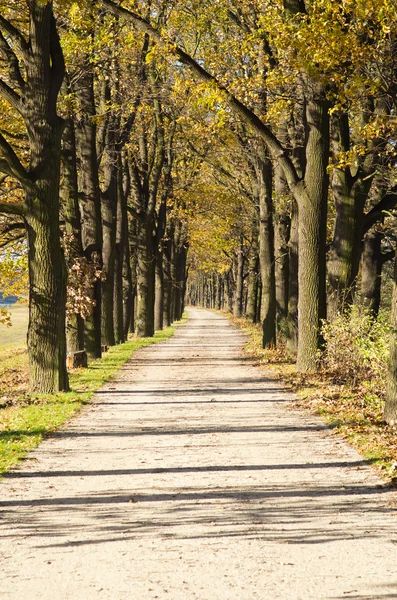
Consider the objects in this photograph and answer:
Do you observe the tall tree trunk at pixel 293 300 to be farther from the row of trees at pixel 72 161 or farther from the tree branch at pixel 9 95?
the tree branch at pixel 9 95

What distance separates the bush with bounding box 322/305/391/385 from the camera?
48.0ft

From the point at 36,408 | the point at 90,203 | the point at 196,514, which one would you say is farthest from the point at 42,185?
the point at 196,514

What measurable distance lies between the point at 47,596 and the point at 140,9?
23.8m

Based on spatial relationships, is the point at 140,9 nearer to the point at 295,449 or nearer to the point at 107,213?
the point at 107,213

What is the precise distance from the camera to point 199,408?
558 inches

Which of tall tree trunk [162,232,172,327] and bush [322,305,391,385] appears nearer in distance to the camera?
bush [322,305,391,385]

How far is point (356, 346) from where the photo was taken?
16.0 metres

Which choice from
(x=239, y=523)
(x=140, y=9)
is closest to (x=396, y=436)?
(x=239, y=523)

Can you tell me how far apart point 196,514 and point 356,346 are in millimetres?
9316

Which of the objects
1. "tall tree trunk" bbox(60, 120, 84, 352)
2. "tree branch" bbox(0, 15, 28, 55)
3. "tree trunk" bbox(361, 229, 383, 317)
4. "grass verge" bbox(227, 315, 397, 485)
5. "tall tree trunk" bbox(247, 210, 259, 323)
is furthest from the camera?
"tall tree trunk" bbox(247, 210, 259, 323)

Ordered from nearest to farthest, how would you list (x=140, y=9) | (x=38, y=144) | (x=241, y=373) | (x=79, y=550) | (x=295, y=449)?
(x=79, y=550)
(x=295, y=449)
(x=38, y=144)
(x=241, y=373)
(x=140, y=9)

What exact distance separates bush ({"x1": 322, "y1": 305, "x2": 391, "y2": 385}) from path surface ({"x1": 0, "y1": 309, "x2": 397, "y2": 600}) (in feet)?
8.46

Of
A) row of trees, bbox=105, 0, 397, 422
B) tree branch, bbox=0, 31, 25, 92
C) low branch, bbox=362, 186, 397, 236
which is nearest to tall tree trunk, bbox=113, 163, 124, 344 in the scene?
row of trees, bbox=105, 0, 397, 422

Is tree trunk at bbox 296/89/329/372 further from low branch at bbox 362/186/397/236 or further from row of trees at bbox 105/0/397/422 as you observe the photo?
low branch at bbox 362/186/397/236
